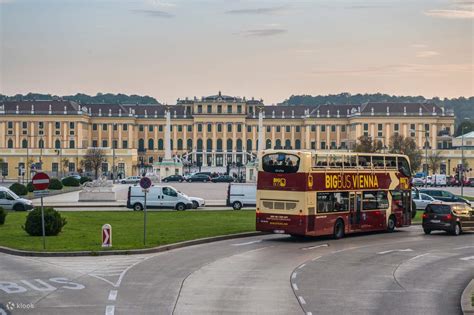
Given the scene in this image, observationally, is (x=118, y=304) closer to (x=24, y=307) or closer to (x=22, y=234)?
(x=24, y=307)

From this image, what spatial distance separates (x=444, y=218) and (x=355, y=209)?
4606 millimetres

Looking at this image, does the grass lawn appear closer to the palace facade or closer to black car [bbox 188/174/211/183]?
black car [bbox 188/174/211/183]

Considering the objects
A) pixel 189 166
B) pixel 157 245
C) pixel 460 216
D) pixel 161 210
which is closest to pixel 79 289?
pixel 157 245

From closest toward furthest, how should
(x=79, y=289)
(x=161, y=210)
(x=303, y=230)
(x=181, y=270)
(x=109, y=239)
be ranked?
(x=79, y=289)
(x=181, y=270)
(x=109, y=239)
(x=303, y=230)
(x=161, y=210)

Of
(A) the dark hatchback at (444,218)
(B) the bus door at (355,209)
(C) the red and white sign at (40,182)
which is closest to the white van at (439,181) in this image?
(A) the dark hatchback at (444,218)

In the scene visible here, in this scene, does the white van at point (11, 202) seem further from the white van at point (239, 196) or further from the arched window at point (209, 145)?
the arched window at point (209, 145)

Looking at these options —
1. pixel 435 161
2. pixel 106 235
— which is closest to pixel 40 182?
pixel 106 235

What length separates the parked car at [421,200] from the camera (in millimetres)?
58250

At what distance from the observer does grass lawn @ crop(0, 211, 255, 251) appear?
31016 mm

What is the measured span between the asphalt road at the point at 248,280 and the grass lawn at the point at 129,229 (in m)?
1.96

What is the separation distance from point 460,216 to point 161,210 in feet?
65.9

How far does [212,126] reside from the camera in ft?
634

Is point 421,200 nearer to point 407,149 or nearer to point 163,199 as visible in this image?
point 163,199

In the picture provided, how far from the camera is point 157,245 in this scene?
101 feet
